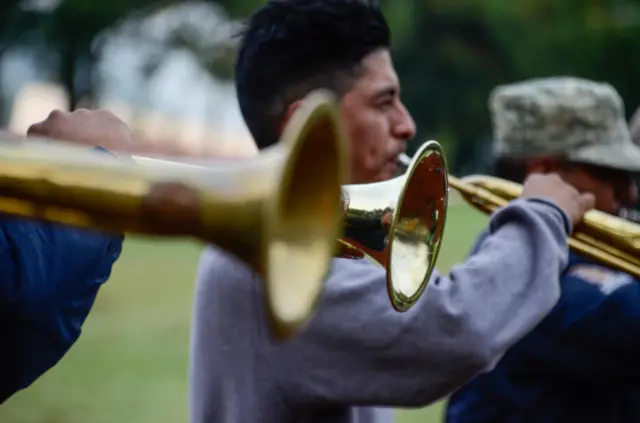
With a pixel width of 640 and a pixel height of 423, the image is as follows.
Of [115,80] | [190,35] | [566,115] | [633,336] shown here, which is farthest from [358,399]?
[190,35]

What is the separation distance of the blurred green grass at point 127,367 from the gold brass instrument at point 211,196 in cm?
348

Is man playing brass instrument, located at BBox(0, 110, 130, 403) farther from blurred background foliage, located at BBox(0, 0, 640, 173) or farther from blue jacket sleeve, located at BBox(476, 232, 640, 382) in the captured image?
blurred background foliage, located at BBox(0, 0, 640, 173)

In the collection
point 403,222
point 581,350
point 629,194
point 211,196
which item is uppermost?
point 211,196

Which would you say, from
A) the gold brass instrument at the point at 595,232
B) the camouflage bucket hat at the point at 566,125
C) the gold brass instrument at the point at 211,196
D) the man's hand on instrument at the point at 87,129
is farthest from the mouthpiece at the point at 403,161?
the camouflage bucket hat at the point at 566,125

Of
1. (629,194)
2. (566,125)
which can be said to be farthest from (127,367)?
(629,194)

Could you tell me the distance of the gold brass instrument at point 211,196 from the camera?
1028 mm

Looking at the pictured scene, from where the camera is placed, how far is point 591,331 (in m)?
2.60

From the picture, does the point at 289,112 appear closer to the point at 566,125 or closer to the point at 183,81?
the point at 566,125

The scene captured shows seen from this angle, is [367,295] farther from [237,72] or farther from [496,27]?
[496,27]

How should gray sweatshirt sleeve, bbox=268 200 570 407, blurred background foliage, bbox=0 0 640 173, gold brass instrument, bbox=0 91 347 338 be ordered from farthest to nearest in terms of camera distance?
blurred background foliage, bbox=0 0 640 173
gray sweatshirt sleeve, bbox=268 200 570 407
gold brass instrument, bbox=0 91 347 338

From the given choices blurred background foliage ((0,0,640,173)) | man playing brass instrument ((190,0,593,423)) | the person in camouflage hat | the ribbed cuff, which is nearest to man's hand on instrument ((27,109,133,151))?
man playing brass instrument ((190,0,593,423))

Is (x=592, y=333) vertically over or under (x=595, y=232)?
under

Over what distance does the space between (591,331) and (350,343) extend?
0.95 meters

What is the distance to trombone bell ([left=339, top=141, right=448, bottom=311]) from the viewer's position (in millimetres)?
1752
